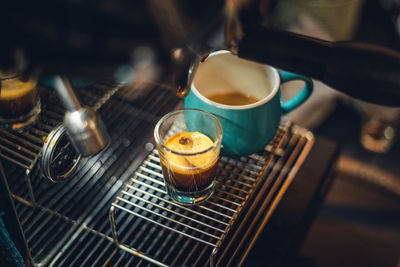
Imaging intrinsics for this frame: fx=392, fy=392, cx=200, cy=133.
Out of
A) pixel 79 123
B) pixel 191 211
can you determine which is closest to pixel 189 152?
pixel 191 211

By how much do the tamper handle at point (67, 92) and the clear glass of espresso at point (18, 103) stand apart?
104 millimetres

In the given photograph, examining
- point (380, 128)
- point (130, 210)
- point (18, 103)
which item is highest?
point (18, 103)

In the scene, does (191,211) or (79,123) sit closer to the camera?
(79,123)

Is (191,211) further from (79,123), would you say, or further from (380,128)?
(380,128)

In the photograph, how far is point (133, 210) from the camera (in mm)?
482

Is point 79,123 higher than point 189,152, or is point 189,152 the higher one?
point 79,123

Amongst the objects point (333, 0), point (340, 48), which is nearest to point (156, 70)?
point (340, 48)

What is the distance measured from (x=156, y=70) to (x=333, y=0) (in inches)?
33.0

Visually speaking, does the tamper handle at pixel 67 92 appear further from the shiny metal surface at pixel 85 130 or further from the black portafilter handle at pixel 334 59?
the black portafilter handle at pixel 334 59

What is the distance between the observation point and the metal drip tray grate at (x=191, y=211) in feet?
1.48

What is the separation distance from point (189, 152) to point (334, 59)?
21cm

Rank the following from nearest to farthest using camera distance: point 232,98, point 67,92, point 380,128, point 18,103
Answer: point 67,92 → point 18,103 → point 232,98 → point 380,128

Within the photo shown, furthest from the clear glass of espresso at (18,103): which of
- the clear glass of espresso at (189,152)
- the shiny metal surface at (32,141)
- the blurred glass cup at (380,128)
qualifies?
the blurred glass cup at (380,128)

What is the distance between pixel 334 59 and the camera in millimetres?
290
